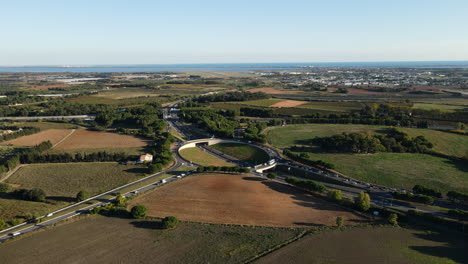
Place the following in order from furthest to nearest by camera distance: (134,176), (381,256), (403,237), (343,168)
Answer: (343,168) → (134,176) → (403,237) → (381,256)

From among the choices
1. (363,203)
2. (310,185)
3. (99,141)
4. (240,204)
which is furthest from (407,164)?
(99,141)

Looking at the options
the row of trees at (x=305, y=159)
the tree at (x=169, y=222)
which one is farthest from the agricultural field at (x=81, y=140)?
the row of trees at (x=305, y=159)

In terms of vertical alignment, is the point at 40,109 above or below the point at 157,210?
above

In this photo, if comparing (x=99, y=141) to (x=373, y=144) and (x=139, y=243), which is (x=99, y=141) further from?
(x=373, y=144)

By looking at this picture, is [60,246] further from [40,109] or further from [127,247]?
[40,109]

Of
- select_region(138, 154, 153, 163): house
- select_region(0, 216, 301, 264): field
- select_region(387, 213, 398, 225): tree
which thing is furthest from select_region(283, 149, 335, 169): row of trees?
select_region(138, 154, 153, 163): house

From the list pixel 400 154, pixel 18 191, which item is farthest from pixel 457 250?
pixel 18 191

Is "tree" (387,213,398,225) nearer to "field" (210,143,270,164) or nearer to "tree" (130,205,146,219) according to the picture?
"field" (210,143,270,164)
